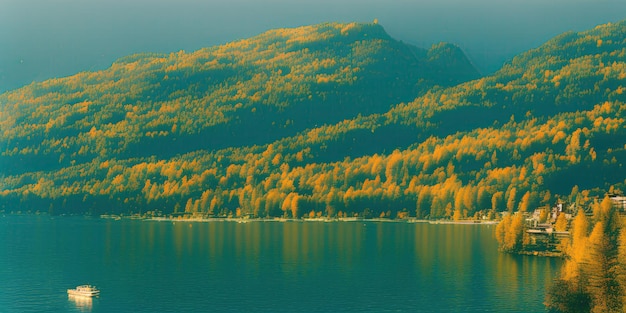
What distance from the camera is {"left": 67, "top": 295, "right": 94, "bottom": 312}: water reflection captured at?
461 feet

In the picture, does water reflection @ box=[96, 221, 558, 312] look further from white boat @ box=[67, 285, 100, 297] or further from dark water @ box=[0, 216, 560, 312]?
white boat @ box=[67, 285, 100, 297]

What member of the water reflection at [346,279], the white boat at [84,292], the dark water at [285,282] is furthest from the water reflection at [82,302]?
the white boat at [84,292]

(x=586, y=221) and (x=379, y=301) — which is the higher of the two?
(x=586, y=221)

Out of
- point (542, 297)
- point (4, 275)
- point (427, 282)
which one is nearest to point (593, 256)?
point (542, 297)

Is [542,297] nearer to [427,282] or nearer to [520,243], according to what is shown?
[427,282]

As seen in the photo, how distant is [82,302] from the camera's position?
5748 inches

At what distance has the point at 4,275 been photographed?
578ft

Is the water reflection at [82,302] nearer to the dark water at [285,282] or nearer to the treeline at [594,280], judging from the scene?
the dark water at [285,282]

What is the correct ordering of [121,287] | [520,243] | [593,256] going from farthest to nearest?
1. [520,243]
2. [121,287]
3. [593,256]

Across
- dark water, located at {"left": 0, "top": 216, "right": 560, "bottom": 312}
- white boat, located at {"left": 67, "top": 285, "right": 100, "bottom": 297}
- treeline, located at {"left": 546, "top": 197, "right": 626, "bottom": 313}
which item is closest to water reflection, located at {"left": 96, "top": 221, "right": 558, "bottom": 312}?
dark water, located at {"left": 0, "top": 216, "right": 560, "bottom": 312}

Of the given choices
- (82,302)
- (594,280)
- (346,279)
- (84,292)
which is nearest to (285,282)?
(346,279)

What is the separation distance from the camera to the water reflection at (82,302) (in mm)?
140500

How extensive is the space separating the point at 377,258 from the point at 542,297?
56.4 meters

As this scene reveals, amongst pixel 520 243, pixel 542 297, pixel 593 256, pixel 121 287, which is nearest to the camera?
pixel 593 256
